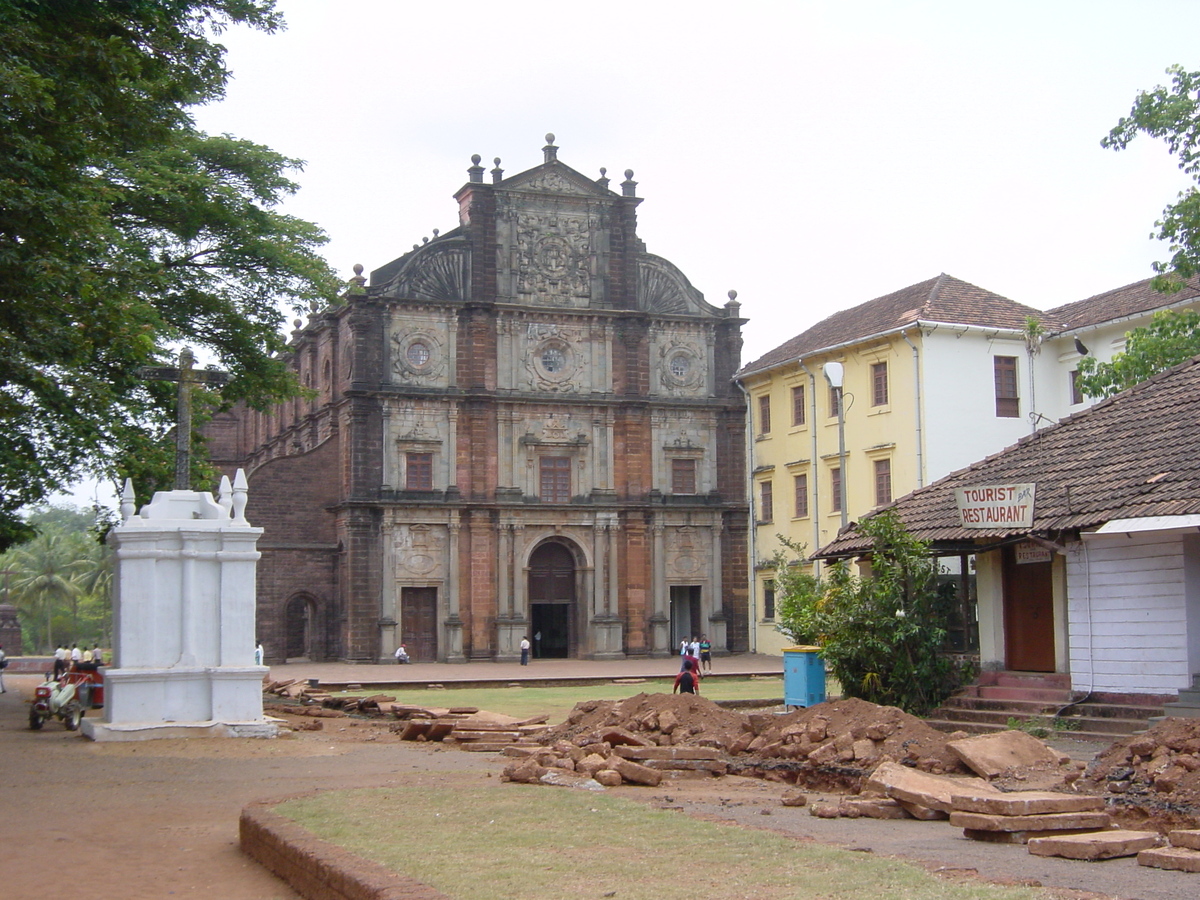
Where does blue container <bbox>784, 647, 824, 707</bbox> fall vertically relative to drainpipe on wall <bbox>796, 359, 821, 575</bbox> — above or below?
below

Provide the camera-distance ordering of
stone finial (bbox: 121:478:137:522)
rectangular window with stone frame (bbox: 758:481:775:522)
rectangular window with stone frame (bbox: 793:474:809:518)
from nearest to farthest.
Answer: stone finial (bbox: 121:478:137:522) < rectangular window with stone frame (bbox: 793:474:809:518) < rectangular window with stone frame (bbox: 758:481:775:522)

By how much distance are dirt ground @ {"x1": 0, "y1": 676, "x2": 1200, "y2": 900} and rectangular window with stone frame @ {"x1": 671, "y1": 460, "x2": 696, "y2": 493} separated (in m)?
27.4

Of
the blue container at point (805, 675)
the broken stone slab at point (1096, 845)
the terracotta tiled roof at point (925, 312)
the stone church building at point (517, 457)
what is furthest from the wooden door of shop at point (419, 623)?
the broken stone slab at point (1096, 845)

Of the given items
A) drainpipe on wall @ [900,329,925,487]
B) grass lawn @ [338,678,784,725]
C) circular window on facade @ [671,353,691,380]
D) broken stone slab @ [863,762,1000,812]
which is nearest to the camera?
broken stone slab @ [863,762,1000,812]

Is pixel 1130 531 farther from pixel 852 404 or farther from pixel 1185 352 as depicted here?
pixel 852 404

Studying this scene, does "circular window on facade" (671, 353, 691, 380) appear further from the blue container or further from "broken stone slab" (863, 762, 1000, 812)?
"broken stone slab" (863, 762, 1000, 812)

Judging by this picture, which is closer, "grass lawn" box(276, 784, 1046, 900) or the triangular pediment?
"grass lawn" box(276, 784, 1046, 900)

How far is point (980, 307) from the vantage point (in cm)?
3803

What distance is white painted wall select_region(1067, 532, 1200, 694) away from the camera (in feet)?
50.9

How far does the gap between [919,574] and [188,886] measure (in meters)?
11.8

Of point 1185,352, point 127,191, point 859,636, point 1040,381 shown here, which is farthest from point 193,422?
point 1040,381

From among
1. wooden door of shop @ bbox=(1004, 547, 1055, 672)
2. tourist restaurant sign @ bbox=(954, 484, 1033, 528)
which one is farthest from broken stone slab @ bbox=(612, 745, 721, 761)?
wooden door of shop @ bbox=(1004, 547, 1055, 672)

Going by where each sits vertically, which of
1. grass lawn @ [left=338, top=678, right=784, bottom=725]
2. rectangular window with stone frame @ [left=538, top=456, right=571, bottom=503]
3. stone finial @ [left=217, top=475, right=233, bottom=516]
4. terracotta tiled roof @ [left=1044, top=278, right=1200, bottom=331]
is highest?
terracotta tiled roof @ [left=1044, top=278, right=1200, bottom=331]

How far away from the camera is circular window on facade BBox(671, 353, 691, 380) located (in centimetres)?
4547
